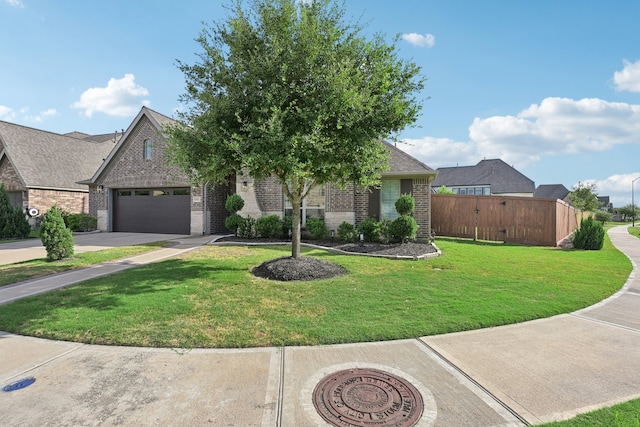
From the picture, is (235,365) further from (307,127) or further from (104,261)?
(104,261)

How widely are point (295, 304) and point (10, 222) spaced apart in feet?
60.8

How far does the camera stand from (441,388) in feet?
9.97

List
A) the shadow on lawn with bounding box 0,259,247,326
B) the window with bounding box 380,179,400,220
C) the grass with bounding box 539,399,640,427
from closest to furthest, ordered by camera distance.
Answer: the grass with bounding box 539,399,640,427
the shadow on lawn with bounding box 0,259,247,326
the window with bounding box 380,179,400,220

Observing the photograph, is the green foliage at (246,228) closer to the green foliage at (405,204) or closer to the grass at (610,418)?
the green foliage at (405,204)

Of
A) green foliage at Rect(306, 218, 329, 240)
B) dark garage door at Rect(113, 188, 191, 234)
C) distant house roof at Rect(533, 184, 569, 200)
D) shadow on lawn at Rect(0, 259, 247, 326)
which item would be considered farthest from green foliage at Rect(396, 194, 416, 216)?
distant house roof at Rect(533, 184, 569, 200)

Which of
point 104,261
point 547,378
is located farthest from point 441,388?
point 104,261

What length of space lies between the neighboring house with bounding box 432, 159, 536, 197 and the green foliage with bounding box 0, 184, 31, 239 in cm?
4325

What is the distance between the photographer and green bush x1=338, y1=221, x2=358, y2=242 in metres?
13.2

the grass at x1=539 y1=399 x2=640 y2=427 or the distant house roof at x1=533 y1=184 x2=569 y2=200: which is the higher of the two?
the distant house roof at x1=533 y1=184 x2=569 y2=200

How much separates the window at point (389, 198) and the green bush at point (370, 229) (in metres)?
0.79

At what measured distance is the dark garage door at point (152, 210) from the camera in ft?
58.4

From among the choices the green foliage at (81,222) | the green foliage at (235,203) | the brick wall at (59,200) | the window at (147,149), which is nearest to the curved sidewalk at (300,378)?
the green foliage at (235,203)

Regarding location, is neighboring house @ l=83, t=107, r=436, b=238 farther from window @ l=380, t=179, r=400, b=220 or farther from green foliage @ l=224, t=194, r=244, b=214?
green foliage @ l=224, t=194, r=244, b=214

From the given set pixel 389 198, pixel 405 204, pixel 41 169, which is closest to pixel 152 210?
pixel 41 169
